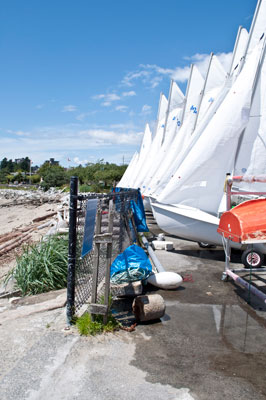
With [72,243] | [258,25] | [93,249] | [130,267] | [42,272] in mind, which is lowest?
[42,272]

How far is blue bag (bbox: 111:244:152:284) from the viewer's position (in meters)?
6.05

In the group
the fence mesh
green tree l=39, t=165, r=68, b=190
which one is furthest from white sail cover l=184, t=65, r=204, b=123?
green tree l=39, t=165, r=68, b=190

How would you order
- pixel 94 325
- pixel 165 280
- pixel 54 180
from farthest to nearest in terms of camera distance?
pixel 54 180
pixel 165 280
pixel 94 325

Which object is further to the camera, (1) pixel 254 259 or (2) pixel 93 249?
(1) pixel 254 259

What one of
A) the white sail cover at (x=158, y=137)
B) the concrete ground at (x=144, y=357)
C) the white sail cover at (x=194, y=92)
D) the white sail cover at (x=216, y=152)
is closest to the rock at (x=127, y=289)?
the concrete ground at (x=144, y=357)

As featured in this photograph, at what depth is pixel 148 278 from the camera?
6.70m

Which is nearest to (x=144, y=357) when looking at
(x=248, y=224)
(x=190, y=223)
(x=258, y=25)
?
(x=248, y=224)

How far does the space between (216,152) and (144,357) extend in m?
6.79

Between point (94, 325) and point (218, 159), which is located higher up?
point (218, 159)

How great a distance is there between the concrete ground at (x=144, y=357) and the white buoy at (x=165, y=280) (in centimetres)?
64

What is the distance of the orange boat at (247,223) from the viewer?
213 inches

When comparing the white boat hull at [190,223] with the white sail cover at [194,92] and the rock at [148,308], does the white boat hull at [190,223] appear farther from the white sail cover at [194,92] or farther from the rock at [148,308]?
the white sail cover at [194,92]

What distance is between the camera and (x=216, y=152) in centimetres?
944

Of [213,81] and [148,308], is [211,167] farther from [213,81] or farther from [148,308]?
[213,81]
